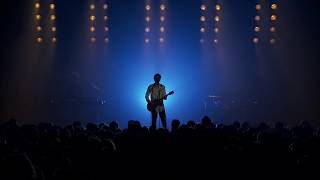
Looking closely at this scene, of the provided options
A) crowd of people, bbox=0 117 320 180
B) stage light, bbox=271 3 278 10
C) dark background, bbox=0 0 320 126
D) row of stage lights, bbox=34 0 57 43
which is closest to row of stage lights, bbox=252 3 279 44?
stage light, bbox=271 3 278 10

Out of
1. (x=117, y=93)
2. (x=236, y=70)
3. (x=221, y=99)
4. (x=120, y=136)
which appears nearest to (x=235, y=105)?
(x=221, y=99)

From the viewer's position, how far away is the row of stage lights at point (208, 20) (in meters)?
19.7

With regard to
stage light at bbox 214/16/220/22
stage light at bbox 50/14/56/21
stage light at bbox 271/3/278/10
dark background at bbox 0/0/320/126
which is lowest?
dark background at bbox 0/0/320/126

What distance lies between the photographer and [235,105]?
18.2 meters

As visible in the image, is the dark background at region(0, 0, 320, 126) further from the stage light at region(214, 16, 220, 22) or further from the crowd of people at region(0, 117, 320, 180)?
the crowd of people at region(0, 117, 320, 180)

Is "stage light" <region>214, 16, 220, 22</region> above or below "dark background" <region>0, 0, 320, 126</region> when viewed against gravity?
above

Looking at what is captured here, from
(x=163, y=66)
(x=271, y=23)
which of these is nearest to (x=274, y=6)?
(x=271, y=23)

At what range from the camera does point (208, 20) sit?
19812mm

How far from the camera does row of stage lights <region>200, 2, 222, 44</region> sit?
1969 centimetres

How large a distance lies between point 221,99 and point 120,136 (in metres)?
13.4

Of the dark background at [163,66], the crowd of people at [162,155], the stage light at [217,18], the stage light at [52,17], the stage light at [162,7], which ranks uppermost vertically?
the stage light at [162,7]

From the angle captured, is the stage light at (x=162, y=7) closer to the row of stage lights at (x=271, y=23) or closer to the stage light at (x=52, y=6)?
the row of stage lights at (x=271, y=23)

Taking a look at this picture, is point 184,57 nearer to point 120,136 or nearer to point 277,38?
point 277,38

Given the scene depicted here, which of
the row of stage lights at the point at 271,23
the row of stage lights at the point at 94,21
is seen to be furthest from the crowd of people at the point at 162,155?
the row of stage lights at the point at 94,21
